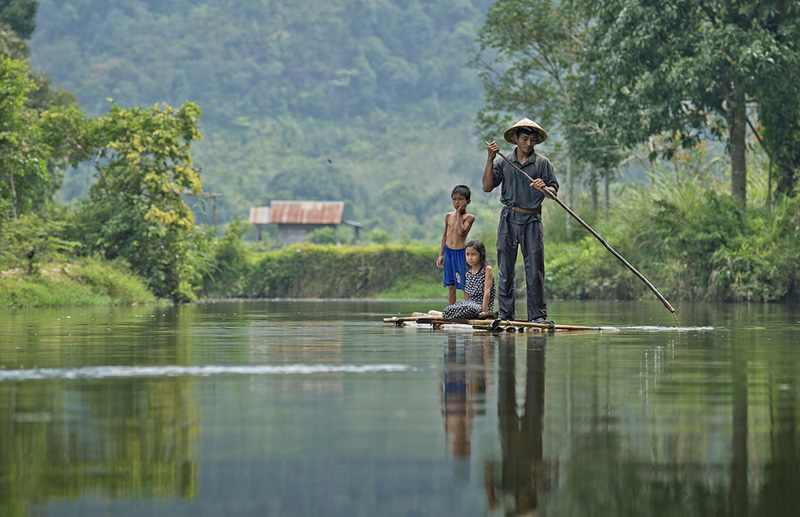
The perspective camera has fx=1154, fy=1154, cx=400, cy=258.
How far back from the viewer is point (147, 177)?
27.7 meters

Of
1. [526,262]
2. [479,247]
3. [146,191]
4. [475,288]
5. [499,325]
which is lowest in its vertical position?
[499,325]

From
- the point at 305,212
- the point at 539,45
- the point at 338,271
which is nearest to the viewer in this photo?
the point at 539,45

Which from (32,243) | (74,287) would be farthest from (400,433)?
(32,243)

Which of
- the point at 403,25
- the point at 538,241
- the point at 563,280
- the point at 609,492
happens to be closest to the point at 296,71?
the point at 403,25

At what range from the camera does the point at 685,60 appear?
25.3 m

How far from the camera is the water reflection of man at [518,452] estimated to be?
377 centimetres

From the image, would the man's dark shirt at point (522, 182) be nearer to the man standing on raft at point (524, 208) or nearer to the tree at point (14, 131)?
the man standing on raft at point (524, 208)

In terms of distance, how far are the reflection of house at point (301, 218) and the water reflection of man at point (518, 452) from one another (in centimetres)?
7806

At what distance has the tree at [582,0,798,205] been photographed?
24.8m

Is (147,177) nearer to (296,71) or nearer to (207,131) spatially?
(207,131)

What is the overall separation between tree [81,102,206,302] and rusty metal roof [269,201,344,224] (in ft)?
183

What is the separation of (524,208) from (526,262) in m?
0.60

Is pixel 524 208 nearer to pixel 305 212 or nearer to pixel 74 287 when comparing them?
pixel 74 287

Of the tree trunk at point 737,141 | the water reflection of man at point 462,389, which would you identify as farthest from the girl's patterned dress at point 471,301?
the tree trunk at point 737,141
